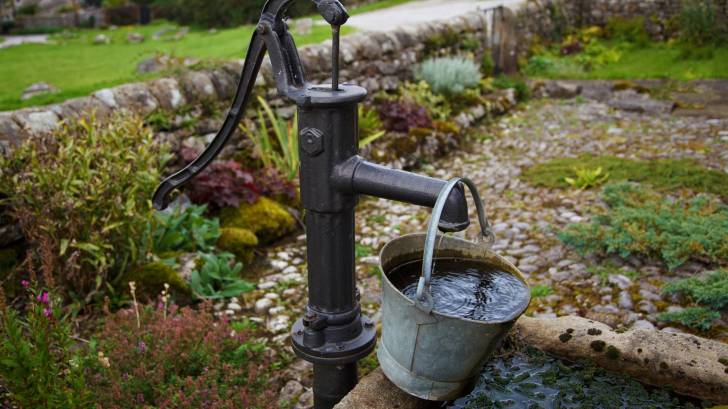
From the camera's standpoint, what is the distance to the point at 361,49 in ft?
23.4

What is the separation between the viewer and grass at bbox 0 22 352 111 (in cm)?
528

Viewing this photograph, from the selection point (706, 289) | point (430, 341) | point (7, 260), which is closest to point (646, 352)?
point (430, 341)

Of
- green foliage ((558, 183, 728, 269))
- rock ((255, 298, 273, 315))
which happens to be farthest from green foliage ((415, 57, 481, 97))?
rock ((255, 298, 273, 315))

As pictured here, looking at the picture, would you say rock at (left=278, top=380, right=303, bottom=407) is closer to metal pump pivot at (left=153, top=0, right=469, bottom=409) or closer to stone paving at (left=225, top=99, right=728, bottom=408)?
stone paving at (left=225, top=99, right=728, bottom=408)

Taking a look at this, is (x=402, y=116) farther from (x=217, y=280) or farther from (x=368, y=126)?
(x=217, y=280)

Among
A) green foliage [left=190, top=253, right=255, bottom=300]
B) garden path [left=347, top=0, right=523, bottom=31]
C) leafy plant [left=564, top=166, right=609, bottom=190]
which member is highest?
garden path [left=347, top=0, right=523, bottom=31]

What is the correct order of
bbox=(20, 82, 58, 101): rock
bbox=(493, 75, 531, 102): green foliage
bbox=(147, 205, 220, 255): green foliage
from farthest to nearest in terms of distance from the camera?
bbox=(493, 75, 531, 102): green foliage
bbox=(20, 82, 58, 101): rock
bbox=(147, 205, 220, 255): green foliage

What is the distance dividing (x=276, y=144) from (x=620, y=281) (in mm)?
3212

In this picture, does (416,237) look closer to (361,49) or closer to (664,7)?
(361,49)

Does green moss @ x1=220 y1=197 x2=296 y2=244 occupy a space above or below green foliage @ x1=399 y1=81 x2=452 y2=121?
below

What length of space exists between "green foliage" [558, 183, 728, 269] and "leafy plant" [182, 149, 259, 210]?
2383 millimetres

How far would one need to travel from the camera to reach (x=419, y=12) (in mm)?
12414

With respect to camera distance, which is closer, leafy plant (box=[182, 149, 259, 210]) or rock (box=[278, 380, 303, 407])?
rock (box=[278, 380, 303, 407])

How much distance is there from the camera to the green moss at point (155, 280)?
3779mm
